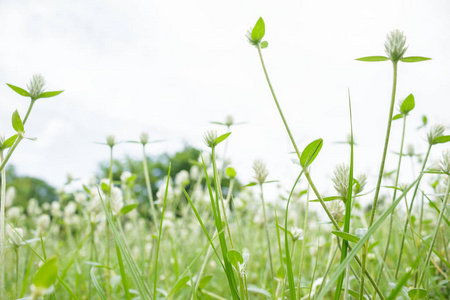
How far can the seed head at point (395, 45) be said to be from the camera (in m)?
0.53

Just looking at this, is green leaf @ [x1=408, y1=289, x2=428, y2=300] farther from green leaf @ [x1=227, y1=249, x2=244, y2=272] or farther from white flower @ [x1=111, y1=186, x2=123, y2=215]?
white flower @ [x1=111, y1=186, x2=123, y2=215]

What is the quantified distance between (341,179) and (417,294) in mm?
281

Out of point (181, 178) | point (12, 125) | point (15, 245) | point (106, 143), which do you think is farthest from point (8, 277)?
point (12, 125)

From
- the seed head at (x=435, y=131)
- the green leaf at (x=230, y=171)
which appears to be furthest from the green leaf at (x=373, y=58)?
the green leaf at (x=230, y=171)

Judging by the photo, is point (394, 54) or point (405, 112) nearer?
point (394, 54)

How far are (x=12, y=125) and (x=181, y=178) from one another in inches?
46.3

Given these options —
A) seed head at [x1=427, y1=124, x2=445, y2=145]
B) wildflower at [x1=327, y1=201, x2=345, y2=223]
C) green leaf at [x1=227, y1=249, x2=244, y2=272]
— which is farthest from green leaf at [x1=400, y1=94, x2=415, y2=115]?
green leaf at [x1=227, y1=249, x2=244, y2=272]

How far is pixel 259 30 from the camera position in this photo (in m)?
0.64

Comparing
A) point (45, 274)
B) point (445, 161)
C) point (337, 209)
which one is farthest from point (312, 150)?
point (45, 274)

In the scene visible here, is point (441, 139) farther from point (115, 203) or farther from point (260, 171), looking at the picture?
point (115, 203)

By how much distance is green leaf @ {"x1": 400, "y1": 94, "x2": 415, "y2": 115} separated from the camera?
71 cm

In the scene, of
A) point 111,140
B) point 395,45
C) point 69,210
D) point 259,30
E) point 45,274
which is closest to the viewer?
point 45,274

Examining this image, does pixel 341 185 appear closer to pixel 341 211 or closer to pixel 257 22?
pixel 341 211

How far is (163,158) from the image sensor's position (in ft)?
50.4
